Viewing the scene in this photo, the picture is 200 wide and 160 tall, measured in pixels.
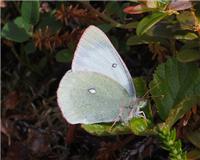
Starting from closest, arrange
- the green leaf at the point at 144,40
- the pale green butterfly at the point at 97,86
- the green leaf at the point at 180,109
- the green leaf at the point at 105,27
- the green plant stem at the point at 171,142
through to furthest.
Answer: the green plant stem at the point at 171,142
the green leaf at the point at 180,109
the pale green butterfly at the point at 97,86
the green leaf at the point at 144,40
the green leaf at the point at 105,27

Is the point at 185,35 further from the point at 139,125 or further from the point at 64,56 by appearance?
the point at 64,56

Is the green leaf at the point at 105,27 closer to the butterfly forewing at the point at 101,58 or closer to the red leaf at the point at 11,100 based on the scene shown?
the butterfly forewing at the point at 101,58

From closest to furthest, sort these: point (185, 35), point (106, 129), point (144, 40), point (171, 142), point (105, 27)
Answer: point (171, 142), point (106, 129), point (185, 35), point (144, 40), point (105, 27)

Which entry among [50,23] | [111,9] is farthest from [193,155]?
[50,23]

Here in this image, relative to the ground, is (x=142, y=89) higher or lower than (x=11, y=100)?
higher

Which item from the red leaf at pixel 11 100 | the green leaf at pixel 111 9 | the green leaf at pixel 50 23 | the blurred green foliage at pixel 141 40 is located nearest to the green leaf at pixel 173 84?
the blurred green foliage at pixel 141 40

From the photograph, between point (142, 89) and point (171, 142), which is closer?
point (171, 142)
